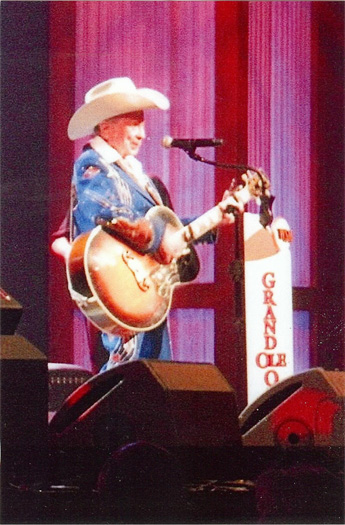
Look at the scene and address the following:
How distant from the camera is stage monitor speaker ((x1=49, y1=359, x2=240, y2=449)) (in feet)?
8.54

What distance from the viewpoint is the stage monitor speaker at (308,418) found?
2.78 metres

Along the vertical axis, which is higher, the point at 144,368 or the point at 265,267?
the point at 265,267

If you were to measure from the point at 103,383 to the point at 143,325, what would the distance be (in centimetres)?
63

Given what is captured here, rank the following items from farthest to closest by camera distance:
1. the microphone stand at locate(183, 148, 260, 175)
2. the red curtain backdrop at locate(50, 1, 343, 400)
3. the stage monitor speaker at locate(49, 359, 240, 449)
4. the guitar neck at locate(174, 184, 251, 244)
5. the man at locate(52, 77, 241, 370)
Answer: the red curtain backdrop at locate(50, 1, 343, 400), the guitar neck at locate(174, 184, 251, 244), the man at locate(52, 77, 241, 370), the microphone stand at locate(183, 148, 260, 175), the stage monitor speaker at locate(49, 359, 240, 449)

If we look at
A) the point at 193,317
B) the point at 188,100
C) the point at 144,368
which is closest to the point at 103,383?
the point at 144,368

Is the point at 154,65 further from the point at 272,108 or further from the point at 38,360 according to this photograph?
the point at 38,360

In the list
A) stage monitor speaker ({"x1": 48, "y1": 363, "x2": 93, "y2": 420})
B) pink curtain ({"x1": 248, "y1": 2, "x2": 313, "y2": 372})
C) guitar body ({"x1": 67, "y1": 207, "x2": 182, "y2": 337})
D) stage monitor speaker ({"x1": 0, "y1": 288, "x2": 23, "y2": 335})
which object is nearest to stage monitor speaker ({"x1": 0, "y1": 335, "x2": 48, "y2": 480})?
stage monitor speaker ({"x1": 0, "y1": 288, "x2": 23, "y2": 335})

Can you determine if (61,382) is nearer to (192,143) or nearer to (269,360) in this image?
(269,360)

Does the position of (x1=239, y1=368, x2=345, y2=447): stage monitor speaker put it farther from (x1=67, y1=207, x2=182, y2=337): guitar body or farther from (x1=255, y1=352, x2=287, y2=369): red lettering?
(x1=67, y1=207, x2=182, y2=337): guitar body

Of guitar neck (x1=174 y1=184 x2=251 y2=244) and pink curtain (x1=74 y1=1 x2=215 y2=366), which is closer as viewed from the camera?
guitar neck (x1=174 y1=184 x2=251 y2=244)

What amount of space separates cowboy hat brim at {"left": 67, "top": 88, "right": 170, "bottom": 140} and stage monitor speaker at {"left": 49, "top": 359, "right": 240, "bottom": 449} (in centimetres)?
116

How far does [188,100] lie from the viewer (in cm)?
356

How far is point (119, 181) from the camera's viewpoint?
132 inches

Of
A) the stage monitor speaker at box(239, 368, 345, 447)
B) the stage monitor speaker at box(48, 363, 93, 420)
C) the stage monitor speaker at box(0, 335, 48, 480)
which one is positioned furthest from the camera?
the stage monitor speaker at box(48, 363, 93, 420)
